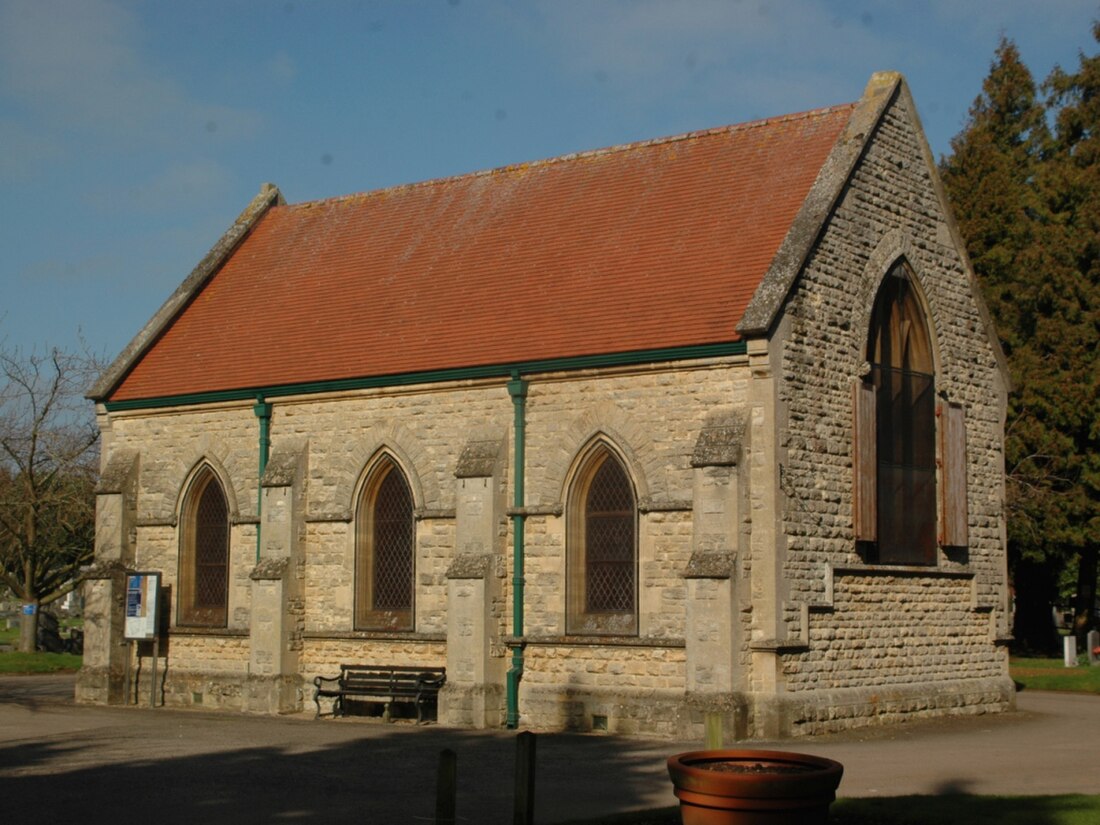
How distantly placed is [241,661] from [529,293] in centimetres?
837

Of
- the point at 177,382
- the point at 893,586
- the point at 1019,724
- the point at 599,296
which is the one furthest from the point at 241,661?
the point at 1019,724

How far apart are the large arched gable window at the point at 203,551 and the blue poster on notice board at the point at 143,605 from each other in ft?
3.10

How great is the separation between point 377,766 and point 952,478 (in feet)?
37.9

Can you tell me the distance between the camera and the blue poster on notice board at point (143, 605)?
27.8m

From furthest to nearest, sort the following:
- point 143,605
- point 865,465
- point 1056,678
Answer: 1. point 1056,678
2. point 143,605
3. point 865,465

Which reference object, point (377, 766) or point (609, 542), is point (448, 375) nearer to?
point (609, 542)

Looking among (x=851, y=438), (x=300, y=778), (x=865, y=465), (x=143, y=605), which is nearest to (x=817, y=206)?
(x=851, y=438)

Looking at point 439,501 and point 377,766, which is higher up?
point 439,501

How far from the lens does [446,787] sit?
456 inches

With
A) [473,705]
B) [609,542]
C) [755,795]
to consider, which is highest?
[609,542]

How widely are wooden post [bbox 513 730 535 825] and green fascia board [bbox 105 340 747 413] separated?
11.1 m

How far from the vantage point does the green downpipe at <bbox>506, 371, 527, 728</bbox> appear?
79.1 feet

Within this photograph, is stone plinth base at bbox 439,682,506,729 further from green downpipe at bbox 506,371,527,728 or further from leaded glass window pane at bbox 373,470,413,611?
leaded glass window pane at bbox 373,470,413,611

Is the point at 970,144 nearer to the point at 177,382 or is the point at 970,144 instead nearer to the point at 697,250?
the point at 697,250
